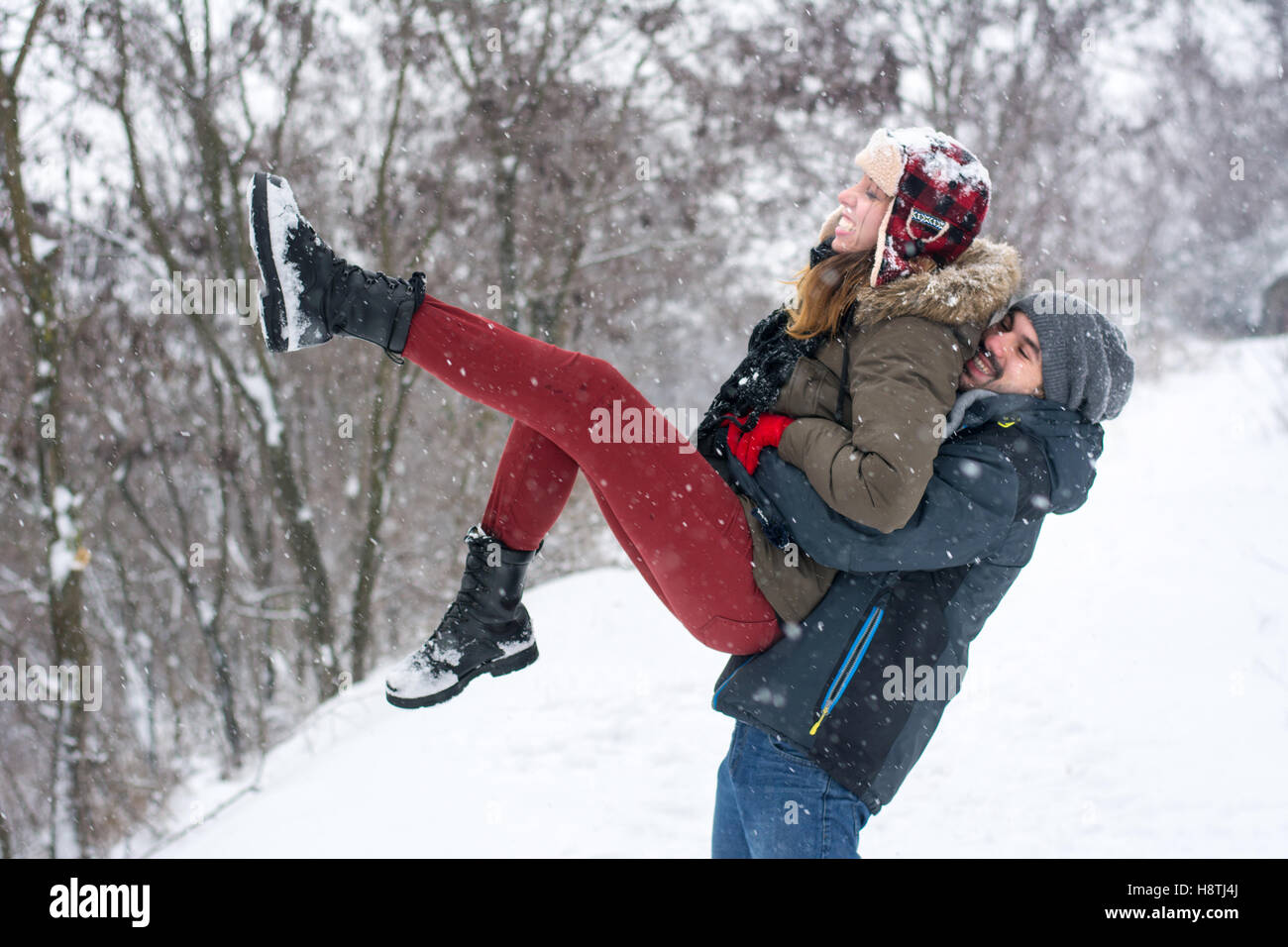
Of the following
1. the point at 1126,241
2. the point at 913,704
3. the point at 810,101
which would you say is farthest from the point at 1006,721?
the point at 1126,241

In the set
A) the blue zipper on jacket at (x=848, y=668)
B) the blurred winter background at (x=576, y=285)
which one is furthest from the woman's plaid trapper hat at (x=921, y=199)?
the blurred winter background at (x=576, y=285)

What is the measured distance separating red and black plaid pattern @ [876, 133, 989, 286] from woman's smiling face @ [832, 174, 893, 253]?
63mm

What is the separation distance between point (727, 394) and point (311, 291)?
0.79 m

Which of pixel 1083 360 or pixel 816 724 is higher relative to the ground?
pixel 1083 360

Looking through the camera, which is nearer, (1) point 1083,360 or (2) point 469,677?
(1) point 1083,360

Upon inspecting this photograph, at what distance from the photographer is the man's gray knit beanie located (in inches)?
61.1

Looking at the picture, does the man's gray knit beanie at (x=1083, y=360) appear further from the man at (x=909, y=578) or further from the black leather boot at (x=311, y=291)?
the black leather boot at (x=311, y=291)

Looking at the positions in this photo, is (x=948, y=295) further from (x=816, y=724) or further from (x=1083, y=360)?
(x=816, y=724)

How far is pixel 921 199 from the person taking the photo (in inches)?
64.3

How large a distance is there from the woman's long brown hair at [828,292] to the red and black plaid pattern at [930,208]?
0.06 m

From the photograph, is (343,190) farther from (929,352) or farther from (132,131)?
(929,352)

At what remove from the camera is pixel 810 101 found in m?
7.80

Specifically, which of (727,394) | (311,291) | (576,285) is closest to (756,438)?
(727,394)

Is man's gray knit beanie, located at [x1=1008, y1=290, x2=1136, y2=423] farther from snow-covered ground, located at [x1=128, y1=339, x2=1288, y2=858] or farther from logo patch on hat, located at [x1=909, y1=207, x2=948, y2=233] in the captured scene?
snow-covered ground, located at [x1=128, y1=339, x2=1288, y2=858]
